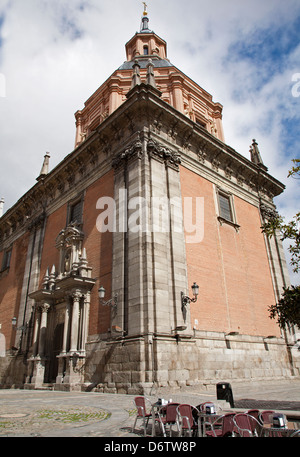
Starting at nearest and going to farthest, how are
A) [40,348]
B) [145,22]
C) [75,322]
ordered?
[75,322], [40,348], [145,22]

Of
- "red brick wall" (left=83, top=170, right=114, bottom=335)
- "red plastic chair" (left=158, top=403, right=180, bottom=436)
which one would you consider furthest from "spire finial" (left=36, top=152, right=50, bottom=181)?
"red plastic chair" (left=158, top=403, right=180, bottom=436)

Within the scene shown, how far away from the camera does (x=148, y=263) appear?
13148mm

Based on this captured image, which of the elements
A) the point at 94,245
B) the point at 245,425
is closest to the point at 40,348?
the point at 94,245

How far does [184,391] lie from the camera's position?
11.9 metres

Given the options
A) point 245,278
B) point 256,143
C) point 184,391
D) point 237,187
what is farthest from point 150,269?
point 256,143

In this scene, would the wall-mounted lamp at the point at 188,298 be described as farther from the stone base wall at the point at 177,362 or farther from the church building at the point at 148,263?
the stone base wall at the point at 177,362

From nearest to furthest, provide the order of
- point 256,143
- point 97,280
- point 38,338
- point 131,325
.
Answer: point 131,325 → point 97,280 → point 38,338 → point 256,143

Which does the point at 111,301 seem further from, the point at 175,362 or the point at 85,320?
the point at 175,362

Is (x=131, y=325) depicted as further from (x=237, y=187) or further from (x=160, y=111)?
(x=237, y=187)

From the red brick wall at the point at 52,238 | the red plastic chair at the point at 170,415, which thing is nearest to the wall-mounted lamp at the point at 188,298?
the red plastic chair at the point at 170,415

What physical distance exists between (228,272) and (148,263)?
5695 mm

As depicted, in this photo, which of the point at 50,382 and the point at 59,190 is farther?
the point at 59,190

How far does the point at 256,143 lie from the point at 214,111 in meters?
4.02
